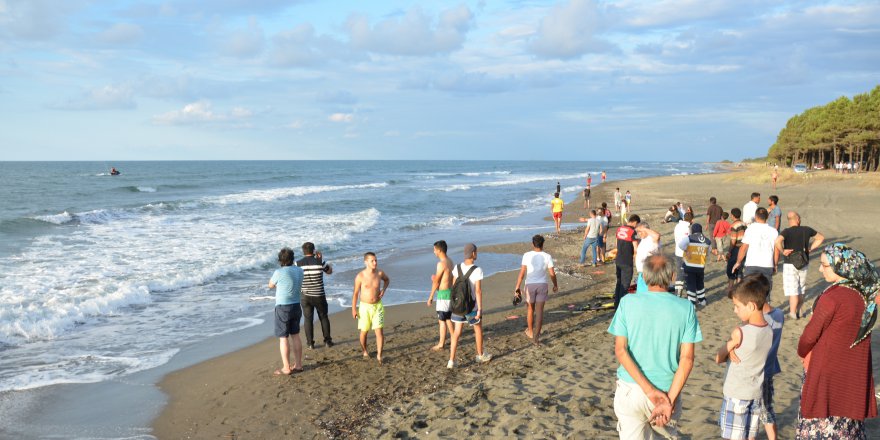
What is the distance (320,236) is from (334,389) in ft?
49.9

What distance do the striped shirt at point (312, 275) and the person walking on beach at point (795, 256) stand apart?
255 inches

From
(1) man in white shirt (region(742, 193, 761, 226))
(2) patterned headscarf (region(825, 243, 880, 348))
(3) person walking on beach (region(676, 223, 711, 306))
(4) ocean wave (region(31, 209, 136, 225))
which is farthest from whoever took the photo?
(4) ocean wave (region(31, 209, 136, 225))

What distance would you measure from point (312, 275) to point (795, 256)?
676 cm

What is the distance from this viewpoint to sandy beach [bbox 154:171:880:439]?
5625 millimetres

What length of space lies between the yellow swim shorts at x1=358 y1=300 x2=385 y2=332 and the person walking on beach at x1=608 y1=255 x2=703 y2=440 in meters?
4.75

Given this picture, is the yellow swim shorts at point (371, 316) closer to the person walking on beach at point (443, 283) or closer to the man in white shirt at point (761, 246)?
the person walking on beach at point (443, 283)

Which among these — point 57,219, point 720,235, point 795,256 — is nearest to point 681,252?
point 795,256

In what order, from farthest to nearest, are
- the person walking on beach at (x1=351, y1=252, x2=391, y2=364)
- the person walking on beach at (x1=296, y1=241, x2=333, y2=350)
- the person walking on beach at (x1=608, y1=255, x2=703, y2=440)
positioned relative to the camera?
the person walking on beach at (x1=296, y1=241, x2=333, y2=350)
the person walking on beach at (x1=351, y1=252, x2=391, y2=364)
the person walking on beach at (x1=608, y1=255, x2=703, y2=440)

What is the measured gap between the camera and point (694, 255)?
948 cm

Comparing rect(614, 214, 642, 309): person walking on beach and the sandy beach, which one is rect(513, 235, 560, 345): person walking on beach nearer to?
the sandy beach

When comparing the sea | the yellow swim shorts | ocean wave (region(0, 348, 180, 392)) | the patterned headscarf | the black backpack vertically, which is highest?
the patterned headscarf

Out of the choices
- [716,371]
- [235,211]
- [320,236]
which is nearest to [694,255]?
[716,371]

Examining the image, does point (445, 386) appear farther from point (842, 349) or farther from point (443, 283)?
point (842, 349)

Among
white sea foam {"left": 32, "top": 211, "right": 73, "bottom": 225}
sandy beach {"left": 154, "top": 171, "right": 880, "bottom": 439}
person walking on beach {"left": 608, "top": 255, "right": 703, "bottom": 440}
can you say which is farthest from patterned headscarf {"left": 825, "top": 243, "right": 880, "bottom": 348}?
white sea foam {"left": 32, "top": 211, "right": 73, "bottom": 225}
